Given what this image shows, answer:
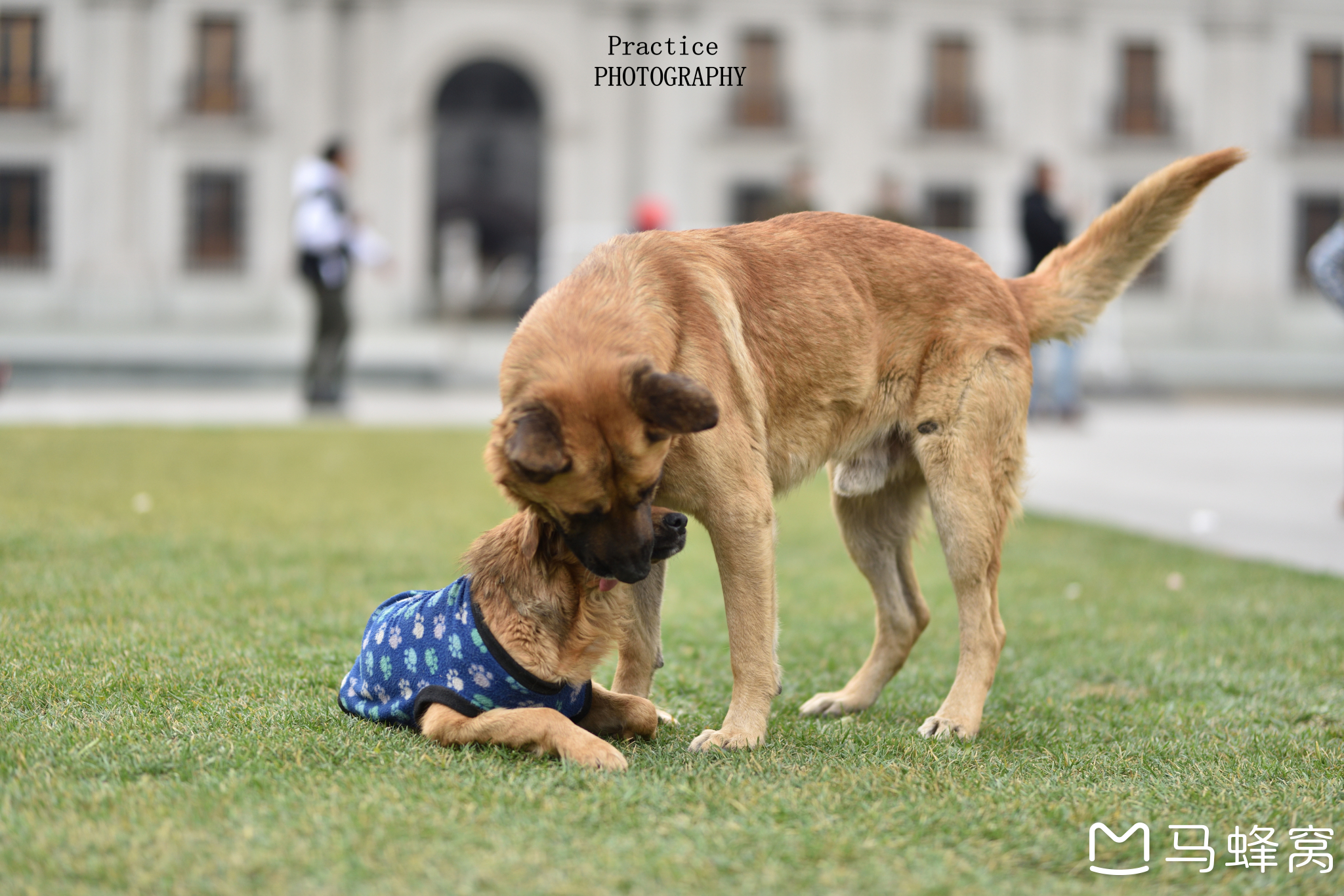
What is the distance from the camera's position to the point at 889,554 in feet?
12.9

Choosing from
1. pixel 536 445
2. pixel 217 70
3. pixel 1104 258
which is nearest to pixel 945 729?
pixel 536 445

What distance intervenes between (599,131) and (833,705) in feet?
99.9

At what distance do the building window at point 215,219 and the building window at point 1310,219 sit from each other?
29223mm

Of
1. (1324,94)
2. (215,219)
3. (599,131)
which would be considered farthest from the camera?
(1324,94)

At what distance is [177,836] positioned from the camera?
7.47ft

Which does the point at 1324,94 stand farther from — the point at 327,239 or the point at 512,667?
the point at 512,667

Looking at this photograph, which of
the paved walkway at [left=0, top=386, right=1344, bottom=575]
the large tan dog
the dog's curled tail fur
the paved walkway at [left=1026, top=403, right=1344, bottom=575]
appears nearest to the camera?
the large tan dog

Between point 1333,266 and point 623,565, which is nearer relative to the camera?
point 623,565

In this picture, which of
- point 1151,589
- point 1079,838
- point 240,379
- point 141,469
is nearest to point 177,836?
point 1079,838

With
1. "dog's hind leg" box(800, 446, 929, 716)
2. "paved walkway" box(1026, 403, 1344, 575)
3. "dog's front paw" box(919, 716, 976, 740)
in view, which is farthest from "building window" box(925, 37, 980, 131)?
"dog's front paw" box(919, 716, 976, 740)

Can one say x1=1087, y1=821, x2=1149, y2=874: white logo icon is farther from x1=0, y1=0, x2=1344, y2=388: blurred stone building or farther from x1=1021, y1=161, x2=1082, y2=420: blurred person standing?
x1=0, y1=0, x2=1344, y2=388: blurred stone building

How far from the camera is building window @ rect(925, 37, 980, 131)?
3481 centimetres

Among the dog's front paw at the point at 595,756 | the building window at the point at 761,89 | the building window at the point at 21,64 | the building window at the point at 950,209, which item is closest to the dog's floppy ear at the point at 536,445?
the dog's front paw at the point at 595,756

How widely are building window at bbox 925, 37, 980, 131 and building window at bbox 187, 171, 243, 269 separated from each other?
19.0 m
